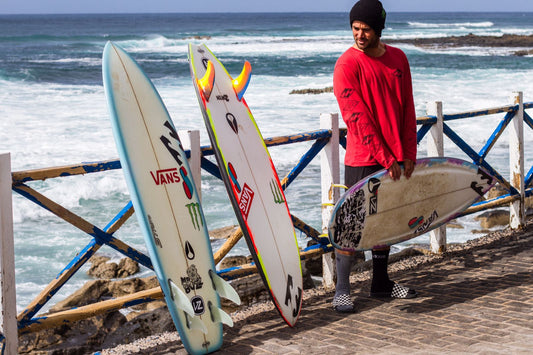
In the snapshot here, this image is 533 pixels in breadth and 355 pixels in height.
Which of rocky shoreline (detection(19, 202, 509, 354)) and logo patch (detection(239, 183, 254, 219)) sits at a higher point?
logo patch (detection(239, 183, 254, 219))

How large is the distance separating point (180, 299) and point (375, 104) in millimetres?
1525

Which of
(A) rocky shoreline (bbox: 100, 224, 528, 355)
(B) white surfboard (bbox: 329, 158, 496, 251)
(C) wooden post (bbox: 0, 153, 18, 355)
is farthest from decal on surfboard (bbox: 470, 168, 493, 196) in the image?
(C) wooden post (bbox: 0, 153, 18, 355)

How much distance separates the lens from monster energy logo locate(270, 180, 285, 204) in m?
4.28

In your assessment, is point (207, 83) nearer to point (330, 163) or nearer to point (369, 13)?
point (369, 13)

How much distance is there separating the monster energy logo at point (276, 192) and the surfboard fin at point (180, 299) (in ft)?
3.14

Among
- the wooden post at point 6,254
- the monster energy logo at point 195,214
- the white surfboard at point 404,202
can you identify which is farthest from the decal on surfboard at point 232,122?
the wooden post at point 6,254

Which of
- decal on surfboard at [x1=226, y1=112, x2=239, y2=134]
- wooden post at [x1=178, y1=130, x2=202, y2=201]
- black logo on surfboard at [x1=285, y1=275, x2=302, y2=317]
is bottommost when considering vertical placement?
black logo on surfboard at [x1=285, y1=275, x2=302, y2=317]

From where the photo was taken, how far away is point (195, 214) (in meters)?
3.86

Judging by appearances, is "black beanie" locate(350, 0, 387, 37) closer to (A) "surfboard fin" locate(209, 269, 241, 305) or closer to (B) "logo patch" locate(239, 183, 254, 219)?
(B) "logo patch" locate(239, 183, 254, 219)

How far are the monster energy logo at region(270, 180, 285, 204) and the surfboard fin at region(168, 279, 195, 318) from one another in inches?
37.6

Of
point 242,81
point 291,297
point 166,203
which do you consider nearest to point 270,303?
point 291,297

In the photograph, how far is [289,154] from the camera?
14.2 m

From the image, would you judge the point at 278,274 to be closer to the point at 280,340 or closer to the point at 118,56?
the point at 280,340

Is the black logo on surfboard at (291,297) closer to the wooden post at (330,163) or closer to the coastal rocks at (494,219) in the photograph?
the wooden post at (330,163)
